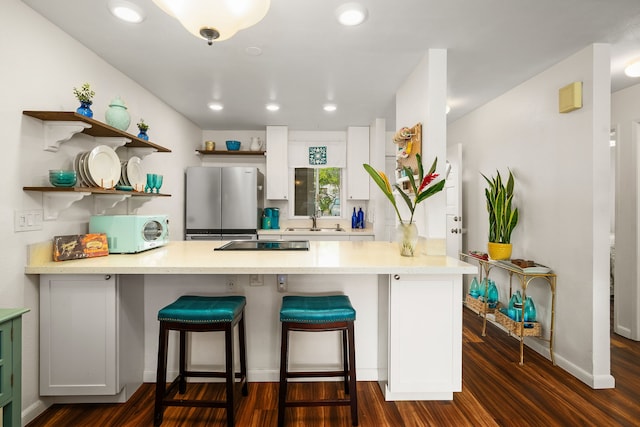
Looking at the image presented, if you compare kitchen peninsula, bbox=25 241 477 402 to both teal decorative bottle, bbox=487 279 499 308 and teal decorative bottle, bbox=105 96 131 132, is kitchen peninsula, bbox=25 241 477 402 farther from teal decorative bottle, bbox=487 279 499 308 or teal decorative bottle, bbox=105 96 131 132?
teal decorative bottle, bbox=487 279 499 308

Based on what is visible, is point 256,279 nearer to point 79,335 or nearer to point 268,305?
point 268,305

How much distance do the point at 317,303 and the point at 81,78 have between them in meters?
2.27

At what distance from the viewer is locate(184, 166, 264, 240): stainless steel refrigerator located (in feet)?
14.0

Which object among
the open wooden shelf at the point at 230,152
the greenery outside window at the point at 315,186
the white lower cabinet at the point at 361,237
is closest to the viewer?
the white lower cabinet at the point at 361,237

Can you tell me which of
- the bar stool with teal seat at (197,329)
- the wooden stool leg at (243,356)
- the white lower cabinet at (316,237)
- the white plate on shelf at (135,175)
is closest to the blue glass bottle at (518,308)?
the white lower cabinet at (316,237)

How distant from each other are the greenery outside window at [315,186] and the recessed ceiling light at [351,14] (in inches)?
122

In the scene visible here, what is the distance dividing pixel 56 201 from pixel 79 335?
85 cm

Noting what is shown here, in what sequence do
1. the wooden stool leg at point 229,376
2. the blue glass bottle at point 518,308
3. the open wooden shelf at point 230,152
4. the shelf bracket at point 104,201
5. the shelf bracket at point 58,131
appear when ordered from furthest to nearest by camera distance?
the open wooden shelf at point 230,152, the blue glass bottle at point 518,308, the shelf bracket at point 104,201, the shelf bracket at point 58,131, the wooden stool leg at point 229,376

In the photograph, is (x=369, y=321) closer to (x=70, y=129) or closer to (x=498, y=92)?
(x=70, y=129)

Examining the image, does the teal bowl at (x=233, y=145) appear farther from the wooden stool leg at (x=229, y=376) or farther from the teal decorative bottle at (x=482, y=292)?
the teal decorative bottle at (x=482, y=292)

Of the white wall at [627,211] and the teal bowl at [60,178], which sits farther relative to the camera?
the white wall at [627,211]

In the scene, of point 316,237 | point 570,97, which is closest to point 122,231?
point 316,237

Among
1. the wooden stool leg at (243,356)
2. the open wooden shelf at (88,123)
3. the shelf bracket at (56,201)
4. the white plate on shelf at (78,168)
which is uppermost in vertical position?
the open wooden shelf at (88,123)

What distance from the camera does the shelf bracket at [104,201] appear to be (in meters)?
2.51
